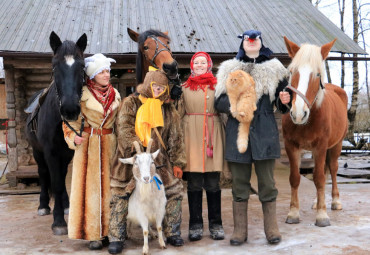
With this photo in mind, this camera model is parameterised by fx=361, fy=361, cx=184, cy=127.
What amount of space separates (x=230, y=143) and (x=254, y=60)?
34.8 inches

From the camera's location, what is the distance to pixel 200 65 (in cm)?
373

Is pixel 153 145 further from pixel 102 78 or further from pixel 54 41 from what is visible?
pixel 54 41

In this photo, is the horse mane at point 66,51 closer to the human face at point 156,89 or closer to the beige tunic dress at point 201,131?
the human face at point 156,89

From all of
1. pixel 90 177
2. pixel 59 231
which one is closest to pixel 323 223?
pixel 90 177

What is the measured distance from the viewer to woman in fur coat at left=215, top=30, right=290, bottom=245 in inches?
139

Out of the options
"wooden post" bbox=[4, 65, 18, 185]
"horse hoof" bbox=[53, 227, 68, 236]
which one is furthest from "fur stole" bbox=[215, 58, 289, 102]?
"wooden post" bbox=[4, 65, 18, 185]

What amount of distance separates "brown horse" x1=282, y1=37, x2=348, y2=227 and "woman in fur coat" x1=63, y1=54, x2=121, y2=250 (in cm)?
189

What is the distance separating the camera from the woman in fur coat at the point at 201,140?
3.67m

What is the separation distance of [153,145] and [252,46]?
1394mm

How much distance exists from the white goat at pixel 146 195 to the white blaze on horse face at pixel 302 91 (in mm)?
1447

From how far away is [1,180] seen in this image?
8.22 m

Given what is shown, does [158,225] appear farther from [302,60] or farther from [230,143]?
[302,60]

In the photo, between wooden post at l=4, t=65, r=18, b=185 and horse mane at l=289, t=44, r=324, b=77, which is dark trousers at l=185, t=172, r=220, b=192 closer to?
horse mane at l=289, t=44, r=324, b=77

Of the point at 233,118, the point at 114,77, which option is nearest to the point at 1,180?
the point at 114,77
